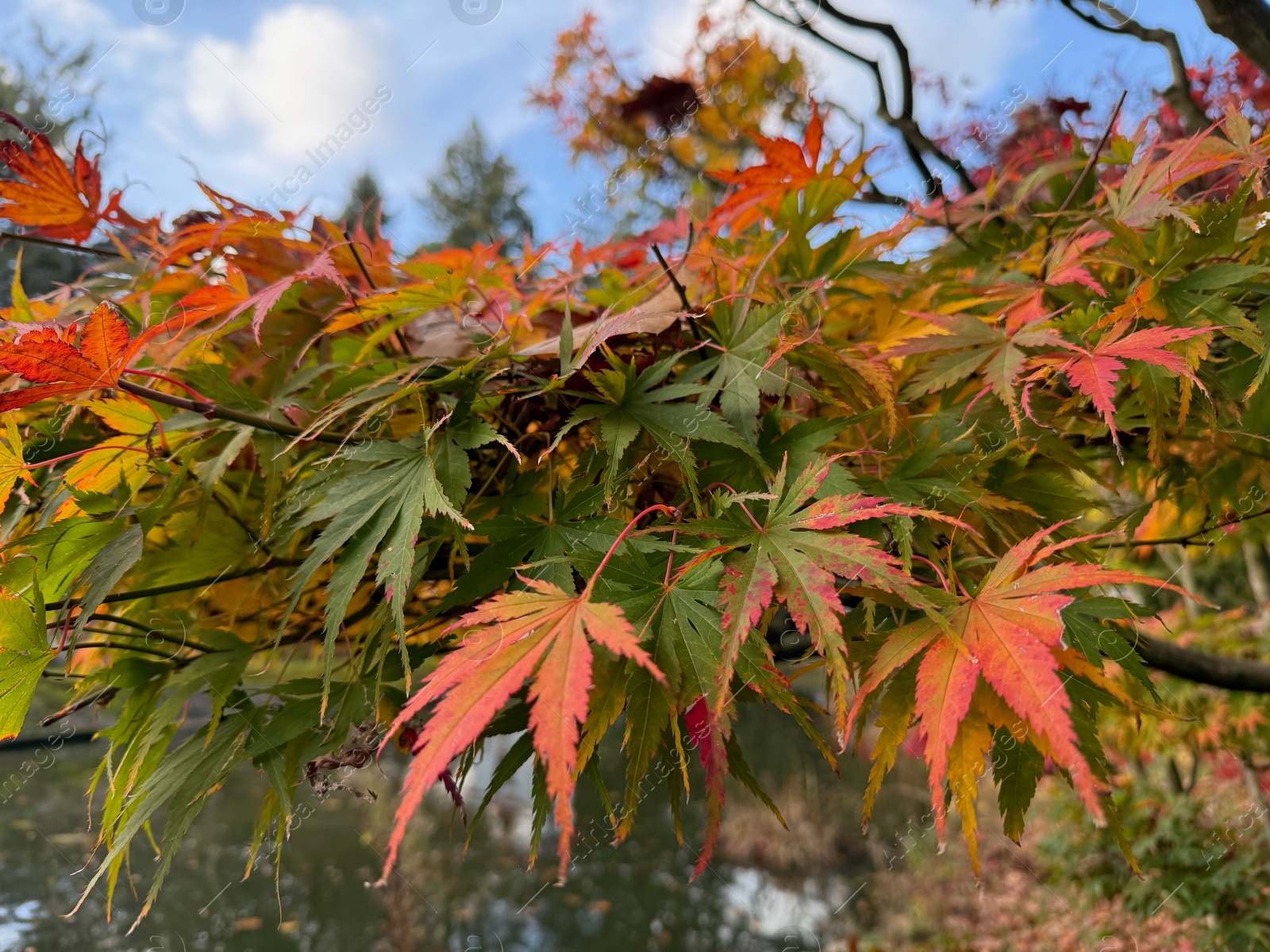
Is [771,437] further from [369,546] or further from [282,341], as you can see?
[282,341]

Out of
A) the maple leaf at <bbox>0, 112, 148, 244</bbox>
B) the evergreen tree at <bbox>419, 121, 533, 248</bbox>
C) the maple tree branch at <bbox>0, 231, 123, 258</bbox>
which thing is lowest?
the maple tree branch at <bbox>0, 231, 123, 258</bbox>

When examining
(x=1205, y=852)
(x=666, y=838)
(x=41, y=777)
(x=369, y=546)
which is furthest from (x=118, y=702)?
(x=666, y=838)

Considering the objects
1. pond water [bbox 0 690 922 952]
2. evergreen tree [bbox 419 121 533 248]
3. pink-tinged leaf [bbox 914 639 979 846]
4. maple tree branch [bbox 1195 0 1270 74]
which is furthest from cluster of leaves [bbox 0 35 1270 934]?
evergreen tree [bbox 419 121 533 248]

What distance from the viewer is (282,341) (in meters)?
0.63

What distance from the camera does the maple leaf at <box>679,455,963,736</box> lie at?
1.17 ft

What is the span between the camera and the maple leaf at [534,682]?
0.30m

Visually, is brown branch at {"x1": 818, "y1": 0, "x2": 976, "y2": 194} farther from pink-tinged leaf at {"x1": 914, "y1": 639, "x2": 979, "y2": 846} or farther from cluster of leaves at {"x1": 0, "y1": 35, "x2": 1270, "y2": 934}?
pink-tinged leaf at {"x1": 914, "y1": 639, "x2": 979, "y2": 846}

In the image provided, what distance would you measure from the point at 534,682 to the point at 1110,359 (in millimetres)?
426

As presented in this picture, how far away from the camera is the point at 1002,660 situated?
353 mm

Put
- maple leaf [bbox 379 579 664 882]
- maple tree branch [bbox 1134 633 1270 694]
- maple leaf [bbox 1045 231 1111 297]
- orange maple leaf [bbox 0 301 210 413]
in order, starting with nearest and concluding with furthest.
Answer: maple leaf [bbox 379 579 664 882]
orange maple leaf [bbox 0 301 210 413]
maple leaf [bbox 1045 231 1111 297]
maple tree branch [bbox 1134 633 1270 694]

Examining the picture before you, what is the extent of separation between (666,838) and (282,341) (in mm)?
4317

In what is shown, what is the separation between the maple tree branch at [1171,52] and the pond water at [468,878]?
83.6 inches

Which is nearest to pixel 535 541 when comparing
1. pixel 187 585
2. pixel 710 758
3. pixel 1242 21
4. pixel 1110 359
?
pixel 710 758

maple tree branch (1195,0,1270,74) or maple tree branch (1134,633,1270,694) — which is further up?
maple tree branch (1195,0,1270,74)
